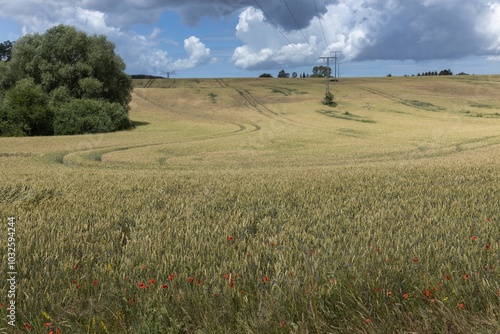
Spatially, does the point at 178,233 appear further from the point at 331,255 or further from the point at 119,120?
the point at 119,120

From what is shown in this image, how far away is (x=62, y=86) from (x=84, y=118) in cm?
909

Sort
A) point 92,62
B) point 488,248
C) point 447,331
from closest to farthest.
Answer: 1. point 447,331
2. point 488,248
3. point 92,62

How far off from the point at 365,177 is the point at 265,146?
2134 centimetres

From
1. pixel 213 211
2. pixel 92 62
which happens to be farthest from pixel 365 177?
pixel 92 62

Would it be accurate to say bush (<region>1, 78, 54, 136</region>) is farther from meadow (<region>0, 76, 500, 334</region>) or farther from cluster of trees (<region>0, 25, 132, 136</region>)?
meadow (<region>0, 76, 500, 334</region>)

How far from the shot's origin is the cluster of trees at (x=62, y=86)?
166 feet

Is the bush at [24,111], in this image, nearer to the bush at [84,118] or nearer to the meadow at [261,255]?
the bush at [84,118]

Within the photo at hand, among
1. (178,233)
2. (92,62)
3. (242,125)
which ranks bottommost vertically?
(242,125)

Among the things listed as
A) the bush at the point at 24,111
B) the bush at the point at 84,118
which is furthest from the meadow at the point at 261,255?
the bush at the point at 24,111

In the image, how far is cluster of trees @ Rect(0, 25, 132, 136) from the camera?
50688 mm

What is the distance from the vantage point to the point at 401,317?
3555mm

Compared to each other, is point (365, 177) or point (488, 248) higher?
point (488, 248)

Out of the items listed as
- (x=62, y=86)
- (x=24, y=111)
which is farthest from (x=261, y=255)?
(x=62, y=86)

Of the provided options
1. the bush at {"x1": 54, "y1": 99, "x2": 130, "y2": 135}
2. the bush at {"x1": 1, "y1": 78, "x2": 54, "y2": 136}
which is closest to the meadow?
the bush at {"x1": 54, "y1": 99, "x2": 130, "y2": 135}
